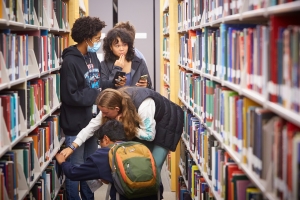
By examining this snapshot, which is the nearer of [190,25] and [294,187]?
[294,187]

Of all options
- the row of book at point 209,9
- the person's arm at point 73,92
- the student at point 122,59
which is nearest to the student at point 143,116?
the person's arm at point 73,92

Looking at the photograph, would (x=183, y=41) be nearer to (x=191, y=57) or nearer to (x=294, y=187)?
(x=191, y=57)

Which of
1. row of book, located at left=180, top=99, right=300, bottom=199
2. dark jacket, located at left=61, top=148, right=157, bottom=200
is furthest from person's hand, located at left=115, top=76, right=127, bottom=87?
row of book, located at left=180, top=99, right=300, bottom=199

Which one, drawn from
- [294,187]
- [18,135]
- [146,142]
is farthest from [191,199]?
[294,187]

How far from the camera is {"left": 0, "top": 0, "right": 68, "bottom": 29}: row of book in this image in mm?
2941

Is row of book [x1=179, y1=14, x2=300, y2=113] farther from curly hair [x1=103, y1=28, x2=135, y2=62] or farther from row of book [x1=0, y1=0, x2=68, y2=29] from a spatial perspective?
curly hair [x1=103, y1=28, x2=135, y2=62]

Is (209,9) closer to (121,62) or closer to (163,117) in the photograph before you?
(163,117)

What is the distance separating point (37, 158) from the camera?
3586mm

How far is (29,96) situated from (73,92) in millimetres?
796

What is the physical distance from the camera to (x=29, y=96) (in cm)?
346

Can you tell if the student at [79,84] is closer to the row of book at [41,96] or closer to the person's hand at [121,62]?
the row of book at [41,96]

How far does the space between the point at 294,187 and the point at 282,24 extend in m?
0.61

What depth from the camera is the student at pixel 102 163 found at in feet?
10.3

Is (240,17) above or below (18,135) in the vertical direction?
above
